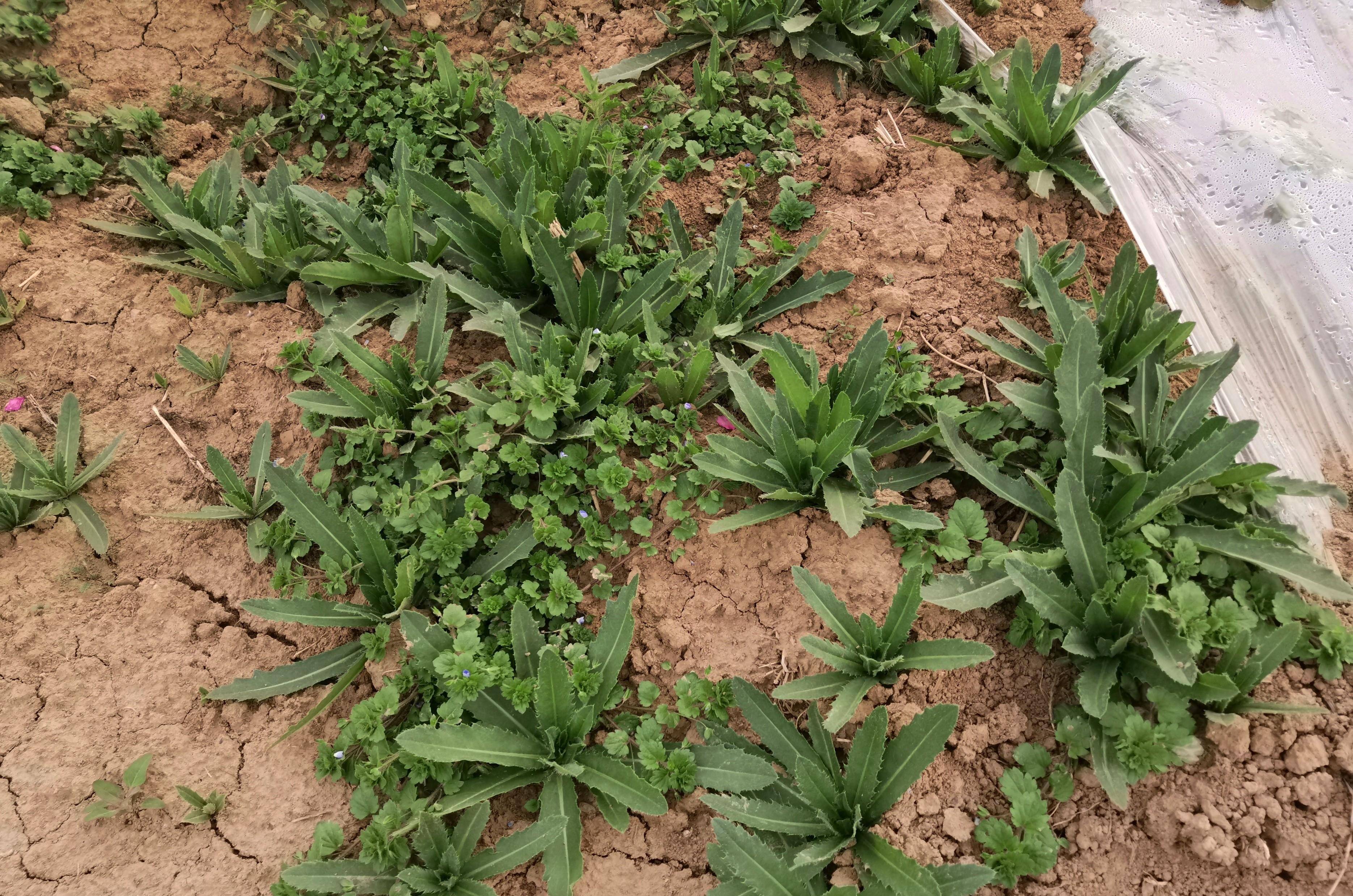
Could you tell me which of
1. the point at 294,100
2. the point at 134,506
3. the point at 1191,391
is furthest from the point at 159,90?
the point at 1191,391

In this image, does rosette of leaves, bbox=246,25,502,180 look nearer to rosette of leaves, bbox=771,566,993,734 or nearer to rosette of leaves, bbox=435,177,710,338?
rosette of leaves, bbox=435,177,710,338

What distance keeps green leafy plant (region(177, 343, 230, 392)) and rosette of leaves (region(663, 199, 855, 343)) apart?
1749 mm

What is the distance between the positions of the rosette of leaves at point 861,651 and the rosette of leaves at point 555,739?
0.50 m

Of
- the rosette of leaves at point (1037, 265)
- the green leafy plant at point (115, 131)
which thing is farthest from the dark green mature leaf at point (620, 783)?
the green leafy plant at point (115, 131)

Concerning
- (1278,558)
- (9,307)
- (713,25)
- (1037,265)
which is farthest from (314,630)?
(713,25)

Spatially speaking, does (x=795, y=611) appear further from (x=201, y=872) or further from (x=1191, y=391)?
(x=201, y=872)

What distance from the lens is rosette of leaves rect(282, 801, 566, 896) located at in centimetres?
204

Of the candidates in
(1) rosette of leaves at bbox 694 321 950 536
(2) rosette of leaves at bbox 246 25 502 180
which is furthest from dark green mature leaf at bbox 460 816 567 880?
(2) rosette of leaves at bbox 246 25 502 180

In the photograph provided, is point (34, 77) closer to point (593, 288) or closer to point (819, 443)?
point (593, 288)

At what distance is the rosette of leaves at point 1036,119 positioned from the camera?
3061mm

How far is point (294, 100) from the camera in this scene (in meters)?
3.77

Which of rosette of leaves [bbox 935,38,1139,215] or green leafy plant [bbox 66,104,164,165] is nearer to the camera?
rosette of leaves [bbox 935,38,1139,215]

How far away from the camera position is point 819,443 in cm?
249

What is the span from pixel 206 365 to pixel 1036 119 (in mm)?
3360
